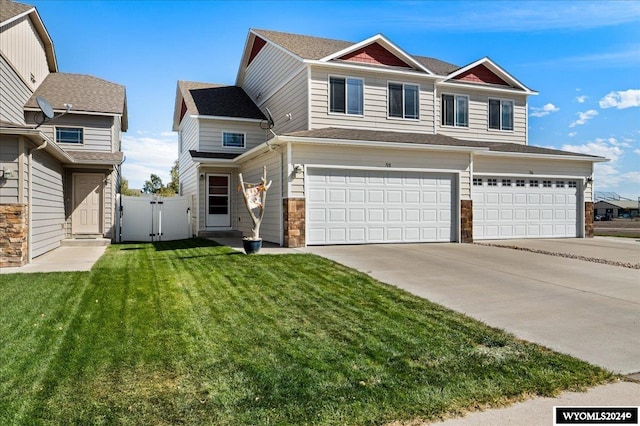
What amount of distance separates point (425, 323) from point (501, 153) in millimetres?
11631

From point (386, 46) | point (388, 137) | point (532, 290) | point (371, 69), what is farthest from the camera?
point (386, 46)

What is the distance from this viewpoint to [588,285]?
25.3 feet

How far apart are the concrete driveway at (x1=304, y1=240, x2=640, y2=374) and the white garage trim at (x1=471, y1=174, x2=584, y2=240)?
3.61 meters

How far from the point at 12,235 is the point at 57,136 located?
22.9ft

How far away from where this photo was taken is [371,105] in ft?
49.3

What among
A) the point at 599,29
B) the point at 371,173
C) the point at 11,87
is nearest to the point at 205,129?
the point at 11,87

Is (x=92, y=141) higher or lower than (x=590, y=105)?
lower

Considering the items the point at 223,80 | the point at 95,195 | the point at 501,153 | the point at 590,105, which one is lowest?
the point at 95,195

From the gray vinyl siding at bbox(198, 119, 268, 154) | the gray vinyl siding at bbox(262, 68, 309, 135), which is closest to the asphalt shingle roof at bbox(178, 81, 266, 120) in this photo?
the gray vinyl siding at bbox(198, 119, 268, 154)

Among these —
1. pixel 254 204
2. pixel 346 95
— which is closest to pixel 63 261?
pixel 254 204

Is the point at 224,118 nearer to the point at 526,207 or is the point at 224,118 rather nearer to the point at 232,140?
the point at 232,140

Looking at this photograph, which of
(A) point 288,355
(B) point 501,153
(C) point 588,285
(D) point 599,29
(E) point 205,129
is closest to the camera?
(A) point 288,355

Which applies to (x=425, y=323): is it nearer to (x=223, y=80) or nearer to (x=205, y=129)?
(x=205, y=129)

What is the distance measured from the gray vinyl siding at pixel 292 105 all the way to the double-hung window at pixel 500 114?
28.4ft
